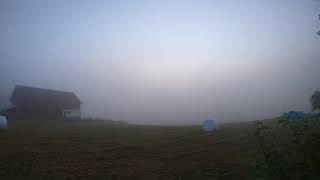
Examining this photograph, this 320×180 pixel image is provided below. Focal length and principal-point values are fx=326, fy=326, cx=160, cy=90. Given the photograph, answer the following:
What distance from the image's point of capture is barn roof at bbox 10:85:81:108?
3975cm

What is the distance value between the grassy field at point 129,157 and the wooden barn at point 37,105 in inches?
827

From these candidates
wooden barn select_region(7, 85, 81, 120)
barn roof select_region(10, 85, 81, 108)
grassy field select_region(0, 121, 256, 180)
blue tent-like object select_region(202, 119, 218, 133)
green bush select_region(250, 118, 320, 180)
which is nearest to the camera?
green bush select_region(250, 118, 320, 180)

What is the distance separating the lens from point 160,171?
11.8 metres

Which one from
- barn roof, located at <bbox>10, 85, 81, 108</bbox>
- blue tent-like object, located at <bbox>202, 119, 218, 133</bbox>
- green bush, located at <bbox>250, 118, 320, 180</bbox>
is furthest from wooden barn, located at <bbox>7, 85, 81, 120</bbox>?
green bush, located at <bbox>250, 118, 320, 180</bbox>

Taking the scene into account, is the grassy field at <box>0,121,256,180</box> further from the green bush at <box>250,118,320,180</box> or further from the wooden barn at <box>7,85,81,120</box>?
the wooden barn at <box>7,85,81,120</box>

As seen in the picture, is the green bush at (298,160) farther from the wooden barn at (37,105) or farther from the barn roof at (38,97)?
the barn roof at (38,97)

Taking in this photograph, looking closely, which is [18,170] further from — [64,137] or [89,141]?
[64,137]

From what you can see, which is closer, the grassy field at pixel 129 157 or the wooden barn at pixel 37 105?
the grassy field at pixel 129 157

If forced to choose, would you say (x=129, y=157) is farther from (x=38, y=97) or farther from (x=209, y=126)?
(x=38, y=97)

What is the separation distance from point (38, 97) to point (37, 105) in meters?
0.99

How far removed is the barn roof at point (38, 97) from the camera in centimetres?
3975

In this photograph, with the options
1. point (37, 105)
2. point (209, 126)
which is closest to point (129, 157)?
point (209, 126)

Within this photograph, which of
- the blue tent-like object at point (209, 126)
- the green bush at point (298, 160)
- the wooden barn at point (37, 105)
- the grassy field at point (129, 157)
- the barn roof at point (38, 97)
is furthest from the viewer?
the barn roof at point (38, 97)

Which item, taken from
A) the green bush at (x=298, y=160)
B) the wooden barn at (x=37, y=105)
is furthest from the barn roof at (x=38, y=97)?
the green bush at (x=298, y=160)
